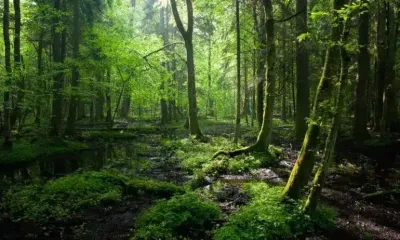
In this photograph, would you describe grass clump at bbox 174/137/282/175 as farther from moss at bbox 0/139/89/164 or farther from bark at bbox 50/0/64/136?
bark at bbox 50/0/64/136

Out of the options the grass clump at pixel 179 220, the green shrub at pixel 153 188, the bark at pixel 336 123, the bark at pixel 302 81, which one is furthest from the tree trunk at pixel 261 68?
the grass clump at pixel 179 220

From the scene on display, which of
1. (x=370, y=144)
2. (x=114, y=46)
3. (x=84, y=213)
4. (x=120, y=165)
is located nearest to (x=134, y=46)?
(x=114, y=46)

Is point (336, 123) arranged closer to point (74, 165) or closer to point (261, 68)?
point (74, 165)

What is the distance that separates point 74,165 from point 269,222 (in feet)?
35.8

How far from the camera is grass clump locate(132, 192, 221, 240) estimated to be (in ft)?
23.9

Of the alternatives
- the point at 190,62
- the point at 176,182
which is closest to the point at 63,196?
the point at 176,182

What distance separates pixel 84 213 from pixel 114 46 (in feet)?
65.5

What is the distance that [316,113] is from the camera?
800cm

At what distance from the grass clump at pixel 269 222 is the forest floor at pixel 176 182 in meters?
0.48

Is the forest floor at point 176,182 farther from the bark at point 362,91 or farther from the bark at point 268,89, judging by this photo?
the bark at point 362,91

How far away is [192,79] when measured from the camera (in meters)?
22.9

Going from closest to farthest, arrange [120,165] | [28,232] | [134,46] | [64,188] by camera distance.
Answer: [28,232] < [64,188] < [120,165] < [134,46]

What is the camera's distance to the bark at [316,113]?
7.66m

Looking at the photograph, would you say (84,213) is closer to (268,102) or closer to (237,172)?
(237,172)
